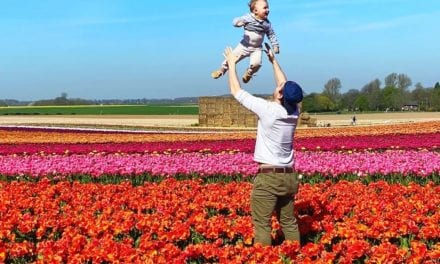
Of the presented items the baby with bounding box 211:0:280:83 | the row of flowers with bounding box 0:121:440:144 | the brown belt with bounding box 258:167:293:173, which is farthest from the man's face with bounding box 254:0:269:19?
the row of flowers with bounding box 0:121:440:144

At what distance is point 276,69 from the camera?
5910 millimetres

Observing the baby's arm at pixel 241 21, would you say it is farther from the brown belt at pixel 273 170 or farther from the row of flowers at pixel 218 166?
the row of flowers at pixel 218 166

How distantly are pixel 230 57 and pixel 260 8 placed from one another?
509mm

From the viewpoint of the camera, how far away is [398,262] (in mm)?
4820

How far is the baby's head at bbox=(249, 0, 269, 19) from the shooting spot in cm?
544

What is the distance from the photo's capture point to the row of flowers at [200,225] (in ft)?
16.8

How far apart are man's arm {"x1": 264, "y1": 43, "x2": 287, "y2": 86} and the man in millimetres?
87

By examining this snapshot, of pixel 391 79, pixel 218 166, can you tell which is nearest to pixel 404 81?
pixel 391 79

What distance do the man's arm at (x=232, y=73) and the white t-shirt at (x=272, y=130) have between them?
0.18 feet

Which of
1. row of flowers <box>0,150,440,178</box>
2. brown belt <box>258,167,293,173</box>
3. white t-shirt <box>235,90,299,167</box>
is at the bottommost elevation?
row of flowers <box>0,150,440,178</box>

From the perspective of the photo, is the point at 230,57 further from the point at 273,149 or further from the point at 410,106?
the point at 410,106

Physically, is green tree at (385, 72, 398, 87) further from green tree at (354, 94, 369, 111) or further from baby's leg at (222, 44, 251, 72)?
baby's leg at (222, 44, 251, 72)

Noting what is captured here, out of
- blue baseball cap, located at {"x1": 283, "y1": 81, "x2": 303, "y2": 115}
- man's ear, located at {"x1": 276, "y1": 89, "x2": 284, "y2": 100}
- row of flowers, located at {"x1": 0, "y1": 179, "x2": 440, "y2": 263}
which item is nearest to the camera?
row of flowers, located at {"x1": 0, "y1": 179, "x2": 440, "y2": 263}

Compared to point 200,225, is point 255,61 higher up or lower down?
higher up
